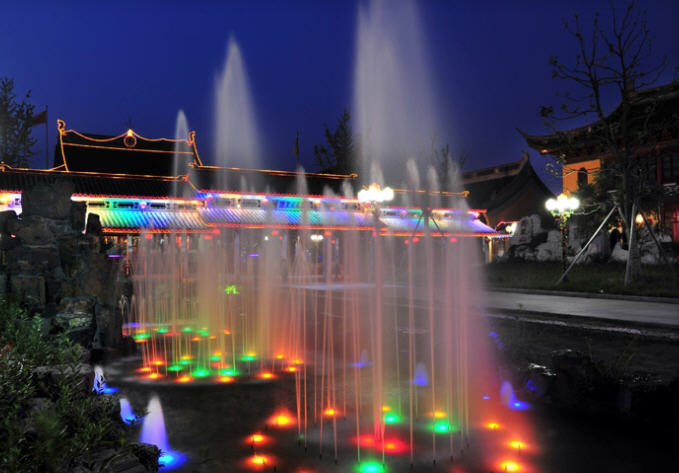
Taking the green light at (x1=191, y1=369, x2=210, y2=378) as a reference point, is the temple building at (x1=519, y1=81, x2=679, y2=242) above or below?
above

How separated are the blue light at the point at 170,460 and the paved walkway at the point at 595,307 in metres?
8.46

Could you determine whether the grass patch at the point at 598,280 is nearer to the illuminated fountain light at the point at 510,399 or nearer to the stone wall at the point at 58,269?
the illuminated fountain light at the point at 510,399

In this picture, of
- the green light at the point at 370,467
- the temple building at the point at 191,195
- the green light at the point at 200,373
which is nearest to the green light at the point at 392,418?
the green light at the point at 370,467

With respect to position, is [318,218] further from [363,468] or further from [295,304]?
[363,468]

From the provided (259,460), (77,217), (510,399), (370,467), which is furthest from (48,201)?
(510,399)

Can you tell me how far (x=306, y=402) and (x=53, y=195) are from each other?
6.38m

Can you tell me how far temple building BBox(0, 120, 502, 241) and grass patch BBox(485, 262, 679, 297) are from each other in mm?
5183

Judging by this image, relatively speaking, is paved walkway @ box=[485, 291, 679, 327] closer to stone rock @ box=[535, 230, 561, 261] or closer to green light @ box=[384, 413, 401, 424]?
green light @ box=[384, 413, 401, 424]

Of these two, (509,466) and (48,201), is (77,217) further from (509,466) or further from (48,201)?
(509,466)

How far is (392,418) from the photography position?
5762mm

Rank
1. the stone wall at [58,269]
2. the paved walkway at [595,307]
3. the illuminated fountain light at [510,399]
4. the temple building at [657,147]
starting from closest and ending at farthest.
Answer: the illuminated fountain light at [510,399] → the stone wall at [58,269] → the paved walkway at [595,307] → the temple building at [657,147]

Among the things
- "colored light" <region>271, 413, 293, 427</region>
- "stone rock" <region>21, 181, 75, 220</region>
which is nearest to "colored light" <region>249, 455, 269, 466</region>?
"colored light" <region>271, 413, 293, 427</region>

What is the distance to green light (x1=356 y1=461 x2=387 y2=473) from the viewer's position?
4.44m

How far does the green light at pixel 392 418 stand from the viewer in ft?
18.5
